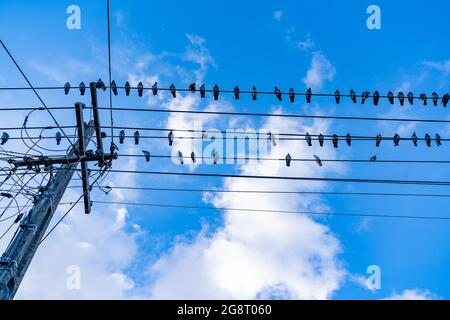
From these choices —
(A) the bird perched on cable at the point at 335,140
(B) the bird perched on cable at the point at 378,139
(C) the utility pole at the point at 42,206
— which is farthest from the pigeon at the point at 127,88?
(B) the bird perched on cable at the point at 378,139

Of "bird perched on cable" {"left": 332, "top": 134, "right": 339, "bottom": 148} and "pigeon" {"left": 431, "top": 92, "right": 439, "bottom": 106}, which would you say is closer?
"bird perched on cable" {"left": 332, "top": 134, "right": 339, "bottom": 148}

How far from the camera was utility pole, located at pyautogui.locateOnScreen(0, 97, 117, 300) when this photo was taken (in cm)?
675

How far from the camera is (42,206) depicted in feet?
25.5

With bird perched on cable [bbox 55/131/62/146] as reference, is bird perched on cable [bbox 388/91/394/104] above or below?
above

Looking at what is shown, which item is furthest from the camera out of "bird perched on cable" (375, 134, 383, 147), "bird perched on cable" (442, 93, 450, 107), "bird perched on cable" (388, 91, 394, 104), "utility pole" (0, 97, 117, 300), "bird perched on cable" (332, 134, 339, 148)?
"bird perched on cable" (442, 93, 450, 107)

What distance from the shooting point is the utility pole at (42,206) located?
6.75 m

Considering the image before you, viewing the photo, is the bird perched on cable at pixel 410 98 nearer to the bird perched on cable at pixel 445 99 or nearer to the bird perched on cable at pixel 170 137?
the bird perched on cable at pixel 445 99

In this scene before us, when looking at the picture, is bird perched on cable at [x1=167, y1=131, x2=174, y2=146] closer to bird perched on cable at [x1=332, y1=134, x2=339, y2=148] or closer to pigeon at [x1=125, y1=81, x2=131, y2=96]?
pigeon at [x1=125, y1=81, x2=131, y2=96]

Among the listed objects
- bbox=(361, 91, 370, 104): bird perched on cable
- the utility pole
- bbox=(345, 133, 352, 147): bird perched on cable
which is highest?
bbox=(361, 91, 370, 104): bird perched on cable

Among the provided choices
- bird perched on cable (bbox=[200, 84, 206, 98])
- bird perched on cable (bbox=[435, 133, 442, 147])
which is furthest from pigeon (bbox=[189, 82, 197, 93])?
bird perched on cable (bbox=[435, 133, 442, 147])

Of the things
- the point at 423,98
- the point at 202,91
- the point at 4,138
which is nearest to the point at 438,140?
the point at 423,98
